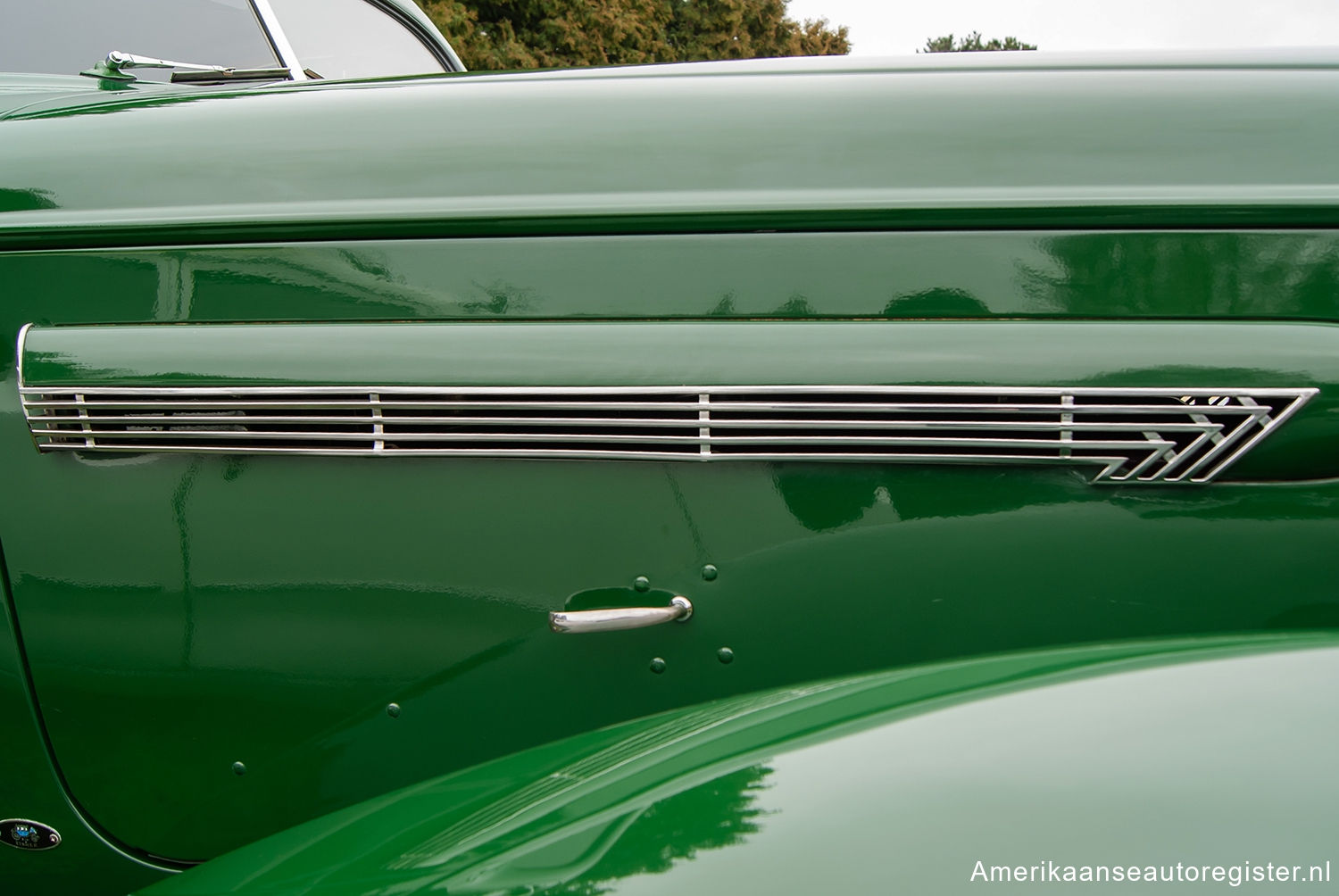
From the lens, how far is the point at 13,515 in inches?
48.1

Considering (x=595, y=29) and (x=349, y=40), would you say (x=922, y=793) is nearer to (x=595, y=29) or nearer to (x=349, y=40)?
(x=349, y=40)

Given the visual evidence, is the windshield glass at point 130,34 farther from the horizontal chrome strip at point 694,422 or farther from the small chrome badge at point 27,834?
the small chrome badge at point 27,834

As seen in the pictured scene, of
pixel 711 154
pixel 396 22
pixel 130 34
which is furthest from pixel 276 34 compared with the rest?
pixel 711 154

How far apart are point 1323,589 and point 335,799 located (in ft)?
3.61

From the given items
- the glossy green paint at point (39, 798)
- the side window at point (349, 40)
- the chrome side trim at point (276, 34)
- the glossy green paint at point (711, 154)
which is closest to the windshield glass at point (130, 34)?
A: the chrome side trim at point (276, 34)

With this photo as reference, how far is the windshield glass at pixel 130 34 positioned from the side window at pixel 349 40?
117mm

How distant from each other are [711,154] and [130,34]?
1477mm

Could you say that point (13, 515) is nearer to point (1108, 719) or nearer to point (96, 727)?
point (96, 727)

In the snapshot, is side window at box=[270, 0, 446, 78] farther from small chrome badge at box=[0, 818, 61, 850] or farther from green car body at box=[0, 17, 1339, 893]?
small chrome badge at box=[0, 818, 61, 850]

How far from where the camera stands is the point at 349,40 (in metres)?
2.54

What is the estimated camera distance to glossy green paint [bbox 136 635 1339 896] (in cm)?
63

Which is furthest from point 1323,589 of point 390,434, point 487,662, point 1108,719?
point 390,434

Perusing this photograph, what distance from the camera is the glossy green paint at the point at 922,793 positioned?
627 mm

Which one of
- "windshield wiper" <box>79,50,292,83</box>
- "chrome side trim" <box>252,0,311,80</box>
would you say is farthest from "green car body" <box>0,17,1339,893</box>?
"chrome side trim" <box>252,0,311,80</box>
